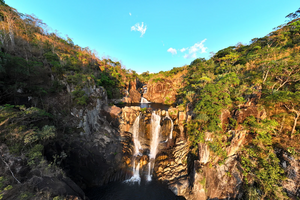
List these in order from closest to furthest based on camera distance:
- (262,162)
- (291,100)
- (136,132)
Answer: (291,100), (262,162), (136,132)

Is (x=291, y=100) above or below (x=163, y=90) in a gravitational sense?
below

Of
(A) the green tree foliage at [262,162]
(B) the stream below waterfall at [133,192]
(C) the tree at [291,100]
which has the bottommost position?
(B) the stream below waterfall at [133,192]

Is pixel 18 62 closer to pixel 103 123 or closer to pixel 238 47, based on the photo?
pixel 103 123

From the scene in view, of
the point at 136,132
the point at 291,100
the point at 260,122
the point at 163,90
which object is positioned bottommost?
the point at 136,132

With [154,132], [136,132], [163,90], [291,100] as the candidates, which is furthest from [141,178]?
[163,90]

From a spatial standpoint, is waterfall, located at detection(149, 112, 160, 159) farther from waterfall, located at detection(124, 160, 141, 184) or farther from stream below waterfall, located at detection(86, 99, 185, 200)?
waterfall, located at detection(124, 160, 141, 184)

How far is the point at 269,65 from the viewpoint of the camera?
1254cm

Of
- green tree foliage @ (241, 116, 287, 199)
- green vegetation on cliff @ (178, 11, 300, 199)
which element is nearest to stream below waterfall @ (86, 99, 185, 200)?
green vegetation on cliff @ (178, 11, 300, 199)

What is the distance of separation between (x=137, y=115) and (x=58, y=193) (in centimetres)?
1167

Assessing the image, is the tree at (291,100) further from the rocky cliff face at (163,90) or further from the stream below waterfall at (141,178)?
the rocky cliff face at (163,90)

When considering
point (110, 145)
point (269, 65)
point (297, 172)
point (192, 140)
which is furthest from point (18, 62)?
point (269, 65)

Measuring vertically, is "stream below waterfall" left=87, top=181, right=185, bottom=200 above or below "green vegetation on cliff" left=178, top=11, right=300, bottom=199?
below

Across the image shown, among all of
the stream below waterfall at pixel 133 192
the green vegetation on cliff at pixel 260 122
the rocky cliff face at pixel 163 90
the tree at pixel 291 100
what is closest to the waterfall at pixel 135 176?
the stream below waterfall at pixel 133 192

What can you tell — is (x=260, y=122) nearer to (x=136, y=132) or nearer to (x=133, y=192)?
(x=136, y=132)
